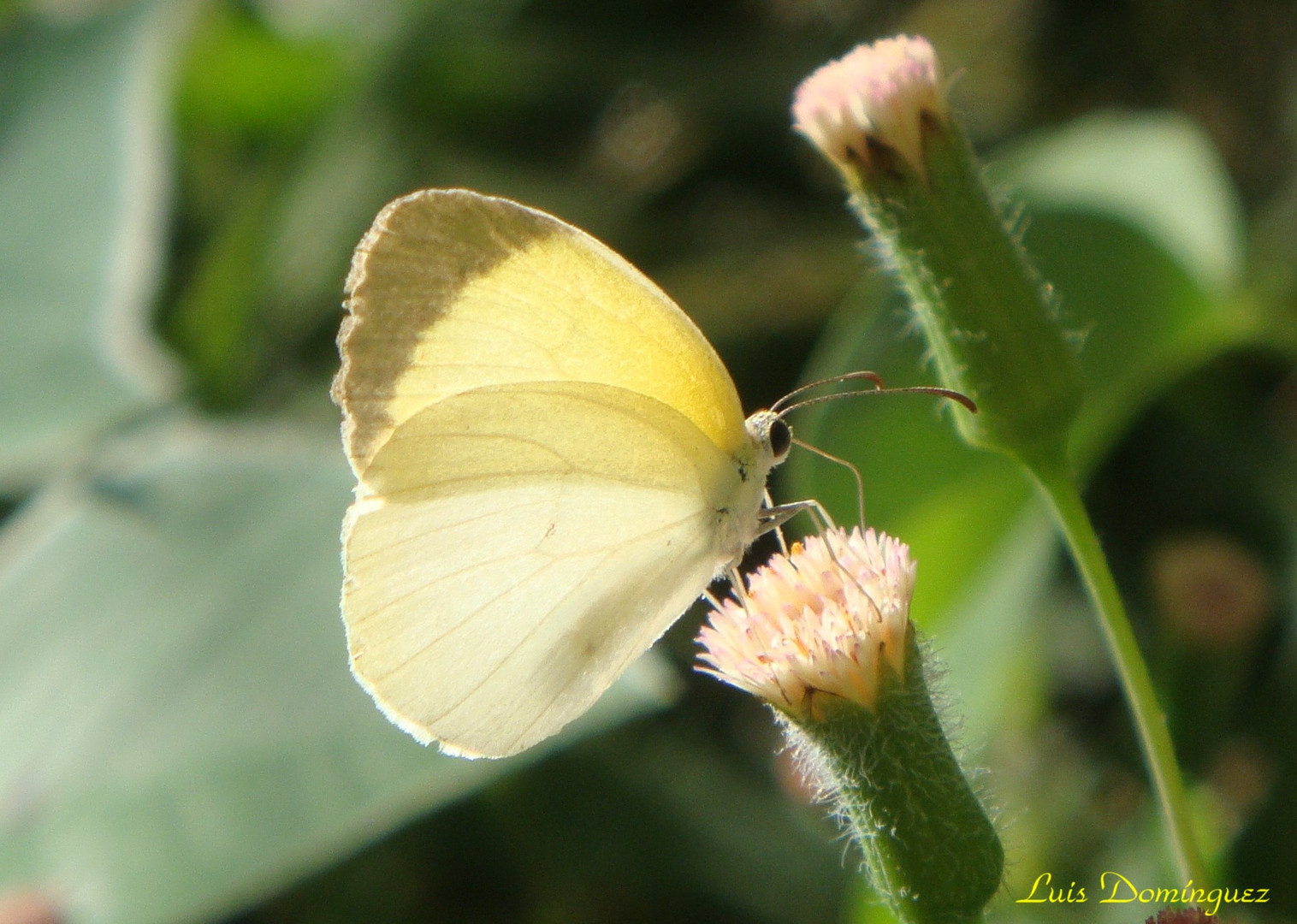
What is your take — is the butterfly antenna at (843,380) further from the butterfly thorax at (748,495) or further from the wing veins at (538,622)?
the wing veins at (538,622)

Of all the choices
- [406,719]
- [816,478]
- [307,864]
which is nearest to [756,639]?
[406,719]

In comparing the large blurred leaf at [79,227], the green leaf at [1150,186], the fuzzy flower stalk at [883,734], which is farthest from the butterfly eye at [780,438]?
the large blurred leaf at [79,227]

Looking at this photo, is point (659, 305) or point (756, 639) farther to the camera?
point (659, 305)

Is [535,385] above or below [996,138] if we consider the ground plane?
above

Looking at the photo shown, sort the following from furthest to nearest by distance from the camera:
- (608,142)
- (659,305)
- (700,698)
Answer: (608,142) → (700,698) → (659,305)

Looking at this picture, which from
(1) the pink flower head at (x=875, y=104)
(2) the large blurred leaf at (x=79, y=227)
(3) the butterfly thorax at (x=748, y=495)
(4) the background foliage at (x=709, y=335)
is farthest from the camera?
(2) the large blurred leaf at (x=79, y=227)

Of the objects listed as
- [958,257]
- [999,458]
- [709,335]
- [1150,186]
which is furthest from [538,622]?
[709,335]

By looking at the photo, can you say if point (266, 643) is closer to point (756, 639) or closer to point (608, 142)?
point (756, 639)
